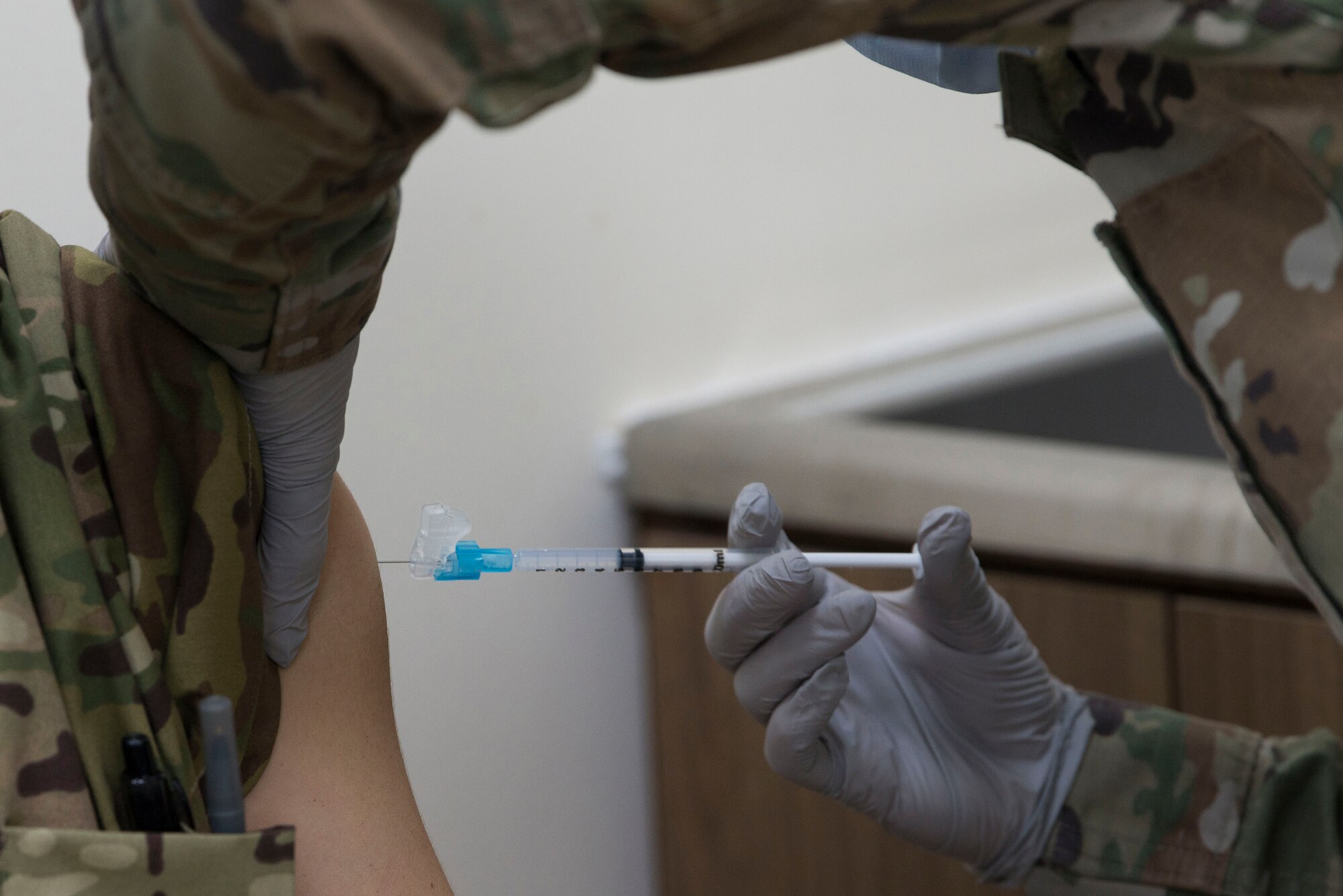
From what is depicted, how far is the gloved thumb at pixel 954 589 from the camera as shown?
40.0 inches

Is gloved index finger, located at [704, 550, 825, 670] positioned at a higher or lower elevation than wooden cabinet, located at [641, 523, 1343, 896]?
higher

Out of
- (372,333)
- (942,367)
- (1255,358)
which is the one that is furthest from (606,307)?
(1255,358)

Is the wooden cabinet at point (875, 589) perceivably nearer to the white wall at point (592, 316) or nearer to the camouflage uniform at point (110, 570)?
the white wall at point (592, 316)

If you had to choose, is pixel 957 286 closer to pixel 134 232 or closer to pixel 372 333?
pixel 372 333

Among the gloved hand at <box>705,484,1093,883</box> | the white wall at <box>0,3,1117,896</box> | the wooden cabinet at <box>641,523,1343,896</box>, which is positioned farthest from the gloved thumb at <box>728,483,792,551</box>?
the wooden cabinet at <box>641,523,1343,896</box>

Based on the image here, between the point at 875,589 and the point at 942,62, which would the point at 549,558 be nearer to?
the point at 942,62

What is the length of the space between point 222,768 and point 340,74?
1.28 ft

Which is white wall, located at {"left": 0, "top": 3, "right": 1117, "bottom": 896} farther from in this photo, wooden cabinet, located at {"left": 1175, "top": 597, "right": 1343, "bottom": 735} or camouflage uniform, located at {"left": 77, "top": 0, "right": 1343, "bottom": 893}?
wooden cabinet, located at {"left": 1175, "top": 597, "right": 1343, "bottom": 735}

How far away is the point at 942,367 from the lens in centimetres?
220

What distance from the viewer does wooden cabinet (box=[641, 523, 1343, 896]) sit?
4.90ft

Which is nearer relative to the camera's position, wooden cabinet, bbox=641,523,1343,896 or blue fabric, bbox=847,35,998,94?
blue fabric, bbox=847,35,998,94

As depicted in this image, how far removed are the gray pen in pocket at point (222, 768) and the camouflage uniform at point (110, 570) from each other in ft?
0.07

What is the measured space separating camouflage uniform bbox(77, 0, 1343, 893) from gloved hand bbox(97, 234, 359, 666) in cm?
3

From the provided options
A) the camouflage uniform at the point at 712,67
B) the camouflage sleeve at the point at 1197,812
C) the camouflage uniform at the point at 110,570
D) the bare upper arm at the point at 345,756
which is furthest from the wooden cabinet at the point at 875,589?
the camouflage uniform at the point at 110,570
